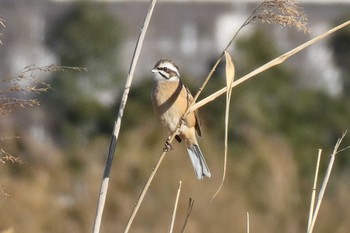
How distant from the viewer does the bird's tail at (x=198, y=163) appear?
4.46m

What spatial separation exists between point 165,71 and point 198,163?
1.54ft

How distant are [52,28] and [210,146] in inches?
526

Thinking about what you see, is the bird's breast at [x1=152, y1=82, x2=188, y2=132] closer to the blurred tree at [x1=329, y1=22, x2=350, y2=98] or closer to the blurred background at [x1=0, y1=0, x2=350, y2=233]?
the blurred background at [x1=0, y1=0, x2=350, y2=233]

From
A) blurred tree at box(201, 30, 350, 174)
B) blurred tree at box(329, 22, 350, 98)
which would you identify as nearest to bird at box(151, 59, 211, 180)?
blurred tree at box(201, 30, 350, 174)

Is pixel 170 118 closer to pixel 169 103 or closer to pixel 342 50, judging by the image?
pixel 169 103

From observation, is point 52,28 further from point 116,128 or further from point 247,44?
point 116,128

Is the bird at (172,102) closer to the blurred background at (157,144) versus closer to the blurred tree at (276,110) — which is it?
the blurred background at (157,144)

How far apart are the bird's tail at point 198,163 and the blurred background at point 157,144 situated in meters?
0.64

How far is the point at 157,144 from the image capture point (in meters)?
11.4

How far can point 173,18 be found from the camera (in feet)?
106

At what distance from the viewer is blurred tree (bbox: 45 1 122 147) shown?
16000mm

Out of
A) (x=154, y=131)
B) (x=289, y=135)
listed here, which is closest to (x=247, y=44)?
(x=289, y=135)

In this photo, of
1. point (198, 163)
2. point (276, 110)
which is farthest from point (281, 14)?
point (276, 110)

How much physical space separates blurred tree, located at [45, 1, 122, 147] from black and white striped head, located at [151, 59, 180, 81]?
387 inches
